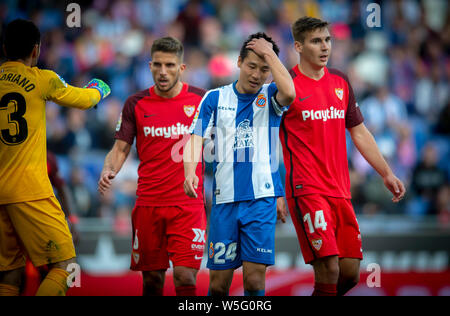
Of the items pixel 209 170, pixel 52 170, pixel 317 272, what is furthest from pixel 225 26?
pixel 317 272

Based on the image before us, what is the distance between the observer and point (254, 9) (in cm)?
1539

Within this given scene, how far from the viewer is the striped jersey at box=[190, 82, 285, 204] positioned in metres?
5.71

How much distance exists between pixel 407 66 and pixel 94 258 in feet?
28.3

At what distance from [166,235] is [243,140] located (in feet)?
4.62

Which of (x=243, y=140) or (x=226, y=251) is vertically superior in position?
(x=243, y=140)

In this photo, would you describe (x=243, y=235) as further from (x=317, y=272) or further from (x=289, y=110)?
(x=289, y=110)

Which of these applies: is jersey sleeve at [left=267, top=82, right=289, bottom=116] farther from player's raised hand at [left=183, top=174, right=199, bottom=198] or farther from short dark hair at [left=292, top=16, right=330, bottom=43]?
player's raised hand at [left=183, top=174, right=199, bottom=198]

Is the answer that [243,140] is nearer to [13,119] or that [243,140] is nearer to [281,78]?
[281,78]

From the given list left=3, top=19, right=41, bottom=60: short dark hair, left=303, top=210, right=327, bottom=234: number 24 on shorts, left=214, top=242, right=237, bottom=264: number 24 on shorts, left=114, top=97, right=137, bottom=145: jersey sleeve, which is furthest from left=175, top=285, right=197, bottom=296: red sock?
left=3, top=19, right=41, bottom=60: short dark hair

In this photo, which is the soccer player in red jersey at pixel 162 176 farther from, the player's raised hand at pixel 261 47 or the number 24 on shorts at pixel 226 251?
the player's raised hand at pixel 261 47

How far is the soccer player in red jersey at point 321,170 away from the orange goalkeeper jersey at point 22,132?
90.1 inches

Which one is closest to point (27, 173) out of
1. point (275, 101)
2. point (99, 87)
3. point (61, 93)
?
point (61, 93)

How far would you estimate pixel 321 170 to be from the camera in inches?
236

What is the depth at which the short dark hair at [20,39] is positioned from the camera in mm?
5449
